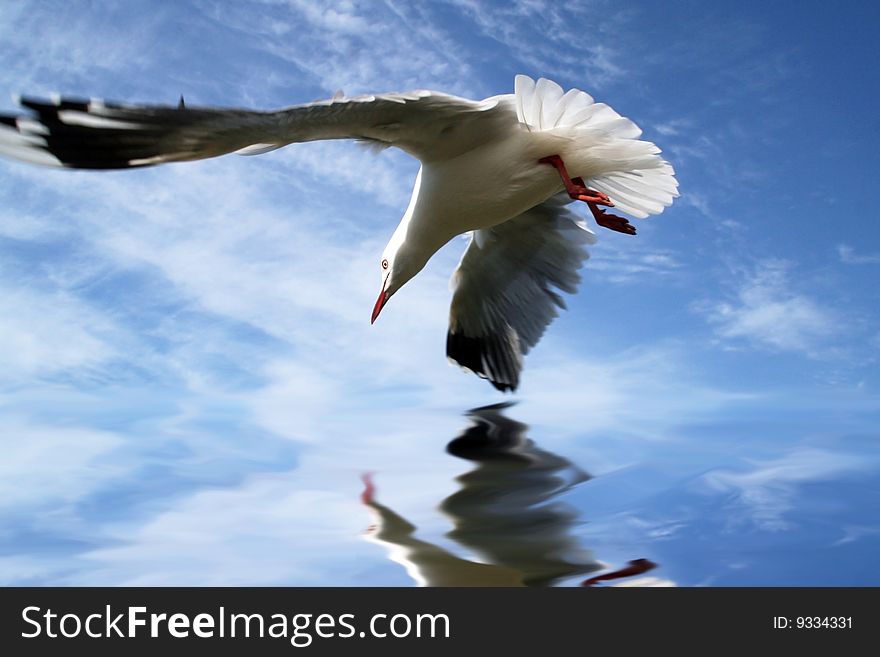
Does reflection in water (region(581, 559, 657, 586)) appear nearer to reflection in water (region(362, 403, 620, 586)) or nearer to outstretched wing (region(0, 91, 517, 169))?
reflection in water (region(362, 403, 620, 586))

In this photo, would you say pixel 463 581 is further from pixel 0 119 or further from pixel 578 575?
pixel 0 119

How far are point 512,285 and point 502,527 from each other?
7.58 ft

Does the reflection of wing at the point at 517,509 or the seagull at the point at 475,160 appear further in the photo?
the reflection of wing at the point at 517,509

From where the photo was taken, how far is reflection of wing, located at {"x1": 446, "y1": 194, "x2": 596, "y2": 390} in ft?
15.1

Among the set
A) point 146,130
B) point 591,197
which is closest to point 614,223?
point 591,197

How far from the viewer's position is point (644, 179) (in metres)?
3.39

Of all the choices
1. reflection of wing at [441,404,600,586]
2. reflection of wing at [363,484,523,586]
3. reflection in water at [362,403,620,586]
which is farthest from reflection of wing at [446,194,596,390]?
reflection of wing at [363,484,523,586]

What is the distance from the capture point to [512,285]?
4.84 meters

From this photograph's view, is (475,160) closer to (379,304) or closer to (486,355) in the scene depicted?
(379,304)

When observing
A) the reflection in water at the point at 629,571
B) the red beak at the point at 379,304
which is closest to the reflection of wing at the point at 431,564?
the reflection in water at the point at 629,571

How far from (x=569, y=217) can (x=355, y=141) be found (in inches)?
73.8

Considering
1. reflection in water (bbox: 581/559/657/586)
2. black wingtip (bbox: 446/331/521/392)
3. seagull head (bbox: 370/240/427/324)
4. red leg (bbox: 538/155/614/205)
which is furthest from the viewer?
black wingtip (bbox: 446/331/521/392)

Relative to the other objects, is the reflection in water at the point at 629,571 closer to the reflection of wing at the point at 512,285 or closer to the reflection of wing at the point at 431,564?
the reflection of wing at the point at 431,564

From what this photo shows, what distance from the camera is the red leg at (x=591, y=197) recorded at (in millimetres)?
3243
